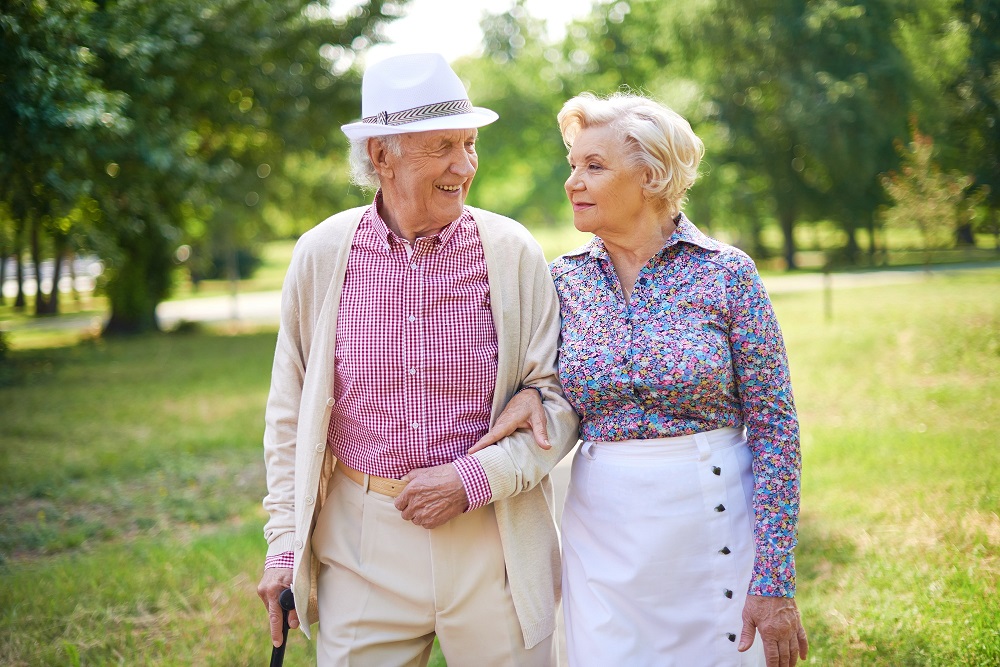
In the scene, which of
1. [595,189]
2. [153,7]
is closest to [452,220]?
[595,189]

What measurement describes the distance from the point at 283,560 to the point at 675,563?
111cm

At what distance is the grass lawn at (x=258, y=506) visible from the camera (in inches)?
150

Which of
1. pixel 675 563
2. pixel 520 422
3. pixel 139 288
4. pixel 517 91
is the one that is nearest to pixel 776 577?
pixel 675 563

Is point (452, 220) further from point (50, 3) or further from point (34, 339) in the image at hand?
point (34, 339)

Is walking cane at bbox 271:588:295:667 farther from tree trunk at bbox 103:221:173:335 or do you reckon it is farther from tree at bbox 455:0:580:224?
tree at bbox 455:0:580:224

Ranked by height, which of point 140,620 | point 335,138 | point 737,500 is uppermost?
point 335,138

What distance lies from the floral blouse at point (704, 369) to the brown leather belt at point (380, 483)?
56 centimetres

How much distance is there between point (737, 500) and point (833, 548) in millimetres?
2706

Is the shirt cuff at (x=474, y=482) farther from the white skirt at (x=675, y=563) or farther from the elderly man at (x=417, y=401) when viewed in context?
the white skirt at (x=675, y=563)

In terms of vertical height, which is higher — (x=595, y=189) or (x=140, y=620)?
(x=595, y=189)

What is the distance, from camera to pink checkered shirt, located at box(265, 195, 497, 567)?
2.33m

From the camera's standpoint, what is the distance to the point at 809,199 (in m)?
16.3

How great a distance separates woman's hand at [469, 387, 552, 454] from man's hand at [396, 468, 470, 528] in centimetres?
11

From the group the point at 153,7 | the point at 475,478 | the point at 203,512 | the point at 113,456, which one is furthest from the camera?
the point at 153,7
